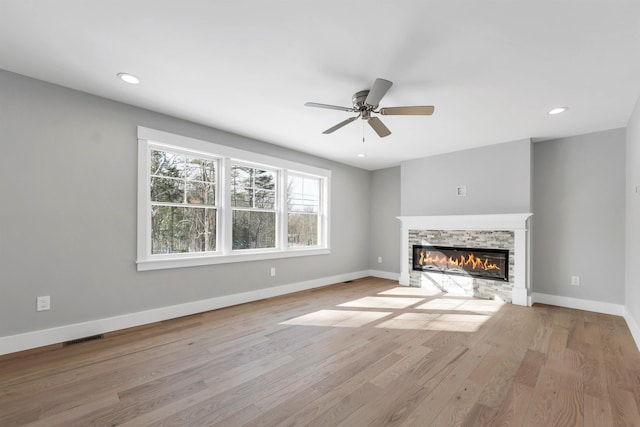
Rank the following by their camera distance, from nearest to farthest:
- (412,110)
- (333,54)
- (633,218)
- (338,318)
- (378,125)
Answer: (333,54)
(412,110)
(378,125)
(633,218)
(338,318)

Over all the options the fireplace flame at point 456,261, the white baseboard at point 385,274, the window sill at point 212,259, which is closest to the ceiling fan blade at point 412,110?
the window sill at point 212,259

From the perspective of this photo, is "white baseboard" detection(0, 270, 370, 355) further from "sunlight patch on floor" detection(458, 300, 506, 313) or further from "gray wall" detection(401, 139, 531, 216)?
"gray wall" detection(401, 139, 531, 216)

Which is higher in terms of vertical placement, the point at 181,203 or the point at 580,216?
the point at 181,203

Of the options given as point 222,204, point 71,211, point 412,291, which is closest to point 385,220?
Result: point 412,291

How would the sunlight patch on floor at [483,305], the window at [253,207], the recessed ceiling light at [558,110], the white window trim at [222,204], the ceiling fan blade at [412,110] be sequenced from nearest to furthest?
1. the ceiling fan blade at [412,110]
2. the recessed ceiling light at [558,110]
3. the white window trim at [222,204]
4. the sunlight patch on floor at [483,305]
5. the window at [253,207]

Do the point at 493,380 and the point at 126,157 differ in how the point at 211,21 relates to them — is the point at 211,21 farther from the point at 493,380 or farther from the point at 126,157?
the point at 493,380

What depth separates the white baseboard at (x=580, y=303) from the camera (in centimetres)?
375

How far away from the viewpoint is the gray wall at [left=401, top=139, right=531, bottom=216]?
4.25 metres

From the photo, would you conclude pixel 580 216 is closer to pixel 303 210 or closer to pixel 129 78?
pixel 303 210

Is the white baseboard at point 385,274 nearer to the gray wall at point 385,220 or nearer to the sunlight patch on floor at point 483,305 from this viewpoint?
the gray wall at point 385,220

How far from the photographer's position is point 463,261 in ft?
15.8

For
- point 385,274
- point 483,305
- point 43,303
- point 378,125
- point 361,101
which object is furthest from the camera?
point 385,274

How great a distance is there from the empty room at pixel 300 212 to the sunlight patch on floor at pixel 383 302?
2.5 inches

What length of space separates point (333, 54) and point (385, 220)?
4516 mm
